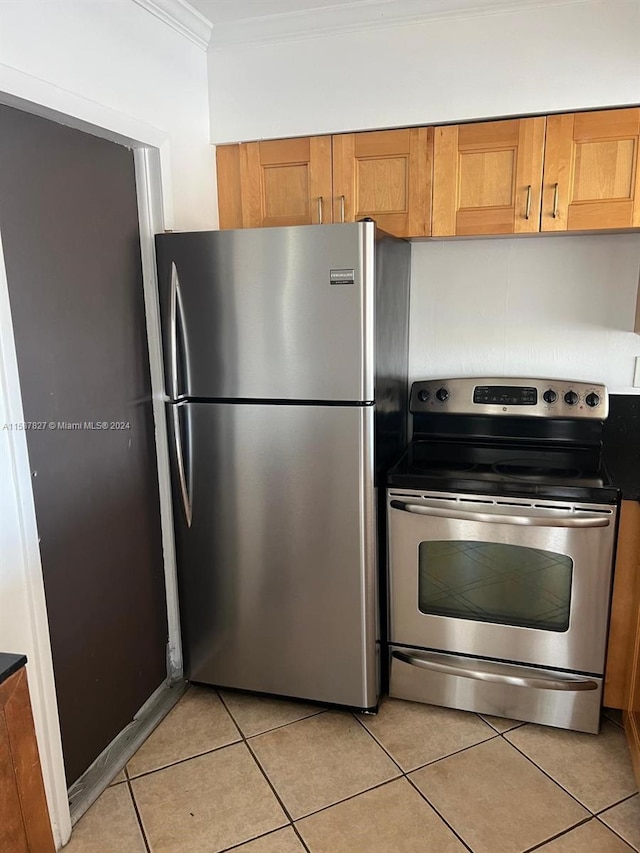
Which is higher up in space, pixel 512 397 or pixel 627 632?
pixel 512 397

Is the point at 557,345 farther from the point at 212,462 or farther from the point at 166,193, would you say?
the point at 166,193

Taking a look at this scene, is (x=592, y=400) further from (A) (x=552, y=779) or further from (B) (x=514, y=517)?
(A) (x=552, y=779)

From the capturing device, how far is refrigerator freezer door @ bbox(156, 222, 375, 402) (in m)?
1.89

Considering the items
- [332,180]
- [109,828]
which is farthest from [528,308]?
[109,828]

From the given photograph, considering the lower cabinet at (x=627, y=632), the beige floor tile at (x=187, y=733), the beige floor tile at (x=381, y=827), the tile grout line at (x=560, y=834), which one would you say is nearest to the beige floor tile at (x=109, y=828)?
the beige floor tile at (x=187, y=733)

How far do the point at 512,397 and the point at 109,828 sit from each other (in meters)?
1.95

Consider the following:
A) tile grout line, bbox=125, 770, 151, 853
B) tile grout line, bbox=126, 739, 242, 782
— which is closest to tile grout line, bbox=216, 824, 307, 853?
tile grout line, bbox=125, 770, 151, 853

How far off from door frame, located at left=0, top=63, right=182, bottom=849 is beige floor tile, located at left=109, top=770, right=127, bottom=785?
0.21 meters

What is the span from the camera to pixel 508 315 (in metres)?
2.50

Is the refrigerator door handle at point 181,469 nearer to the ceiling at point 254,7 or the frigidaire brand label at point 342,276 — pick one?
the frigidaire brand label at point 342,276

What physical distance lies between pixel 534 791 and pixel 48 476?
170 centimetres

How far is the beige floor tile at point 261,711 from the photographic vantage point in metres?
2.22

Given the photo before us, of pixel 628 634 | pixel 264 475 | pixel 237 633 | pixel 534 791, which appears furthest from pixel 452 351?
pixel 534 791

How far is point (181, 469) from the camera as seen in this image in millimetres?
2170
